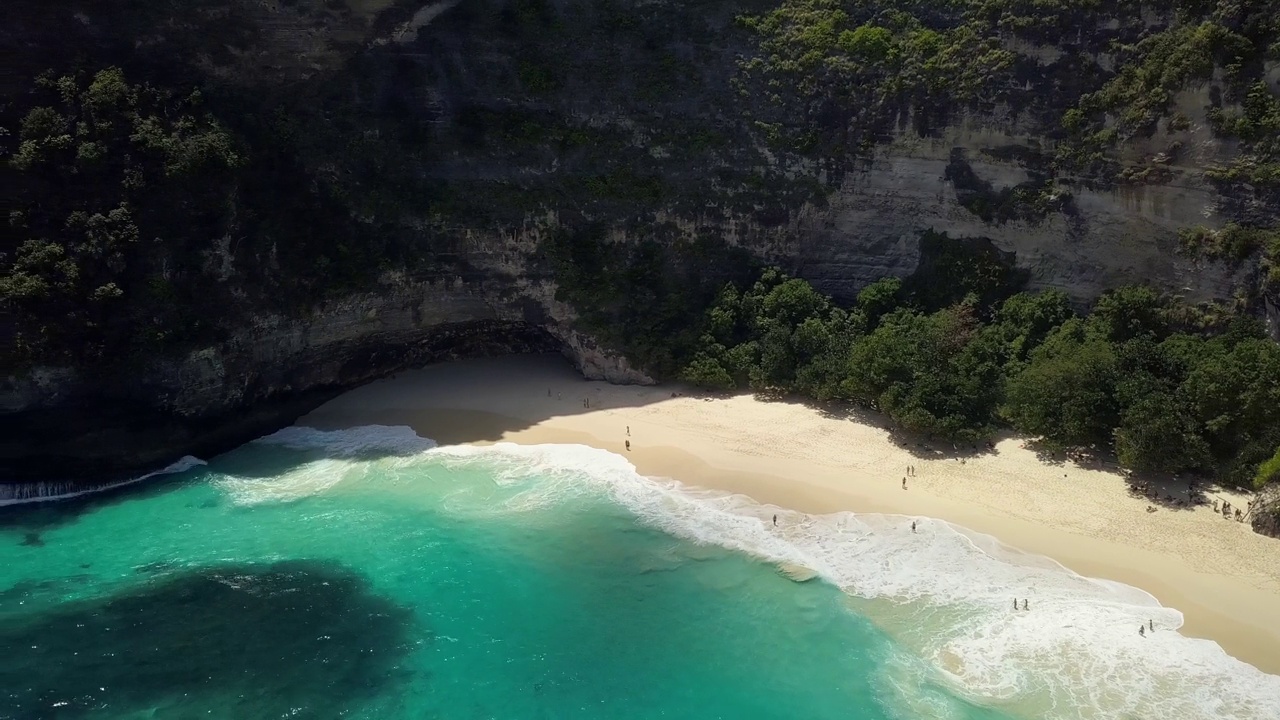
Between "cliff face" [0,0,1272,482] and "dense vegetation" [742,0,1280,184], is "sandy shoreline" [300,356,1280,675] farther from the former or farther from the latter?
"dense vegetation" [742,0,1280,184]

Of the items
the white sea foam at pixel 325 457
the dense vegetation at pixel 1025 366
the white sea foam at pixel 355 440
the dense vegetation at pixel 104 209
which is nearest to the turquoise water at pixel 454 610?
the white sea foam at pixel 325 457

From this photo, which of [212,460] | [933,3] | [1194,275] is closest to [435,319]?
[212,460]

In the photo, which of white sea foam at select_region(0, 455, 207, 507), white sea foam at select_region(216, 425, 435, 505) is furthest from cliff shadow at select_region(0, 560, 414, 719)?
white sea foam at select_region(0, 455, 207, 507)

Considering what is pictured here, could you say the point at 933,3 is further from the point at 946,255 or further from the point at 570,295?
the point at 570,295

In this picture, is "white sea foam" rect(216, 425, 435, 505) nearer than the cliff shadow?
No

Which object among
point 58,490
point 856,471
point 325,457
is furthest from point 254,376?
point 856,471

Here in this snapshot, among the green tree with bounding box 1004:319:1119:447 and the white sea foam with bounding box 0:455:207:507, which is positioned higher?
the green tree with bounding box 1004:319:1119:447

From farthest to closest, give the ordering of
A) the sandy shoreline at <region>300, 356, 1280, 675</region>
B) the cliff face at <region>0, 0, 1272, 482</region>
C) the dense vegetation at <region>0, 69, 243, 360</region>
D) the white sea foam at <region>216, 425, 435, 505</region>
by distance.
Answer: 1. the cliff face at <region>0, 0, 1272, 482</region>
2. the white sea foam at <region>216, 425, 435, 505</region>
3. the dense vegetation at <region>0, 69, 243, 360</region>
4. the sandy shoreline at <region>300, 356, 1280, 675</region>
